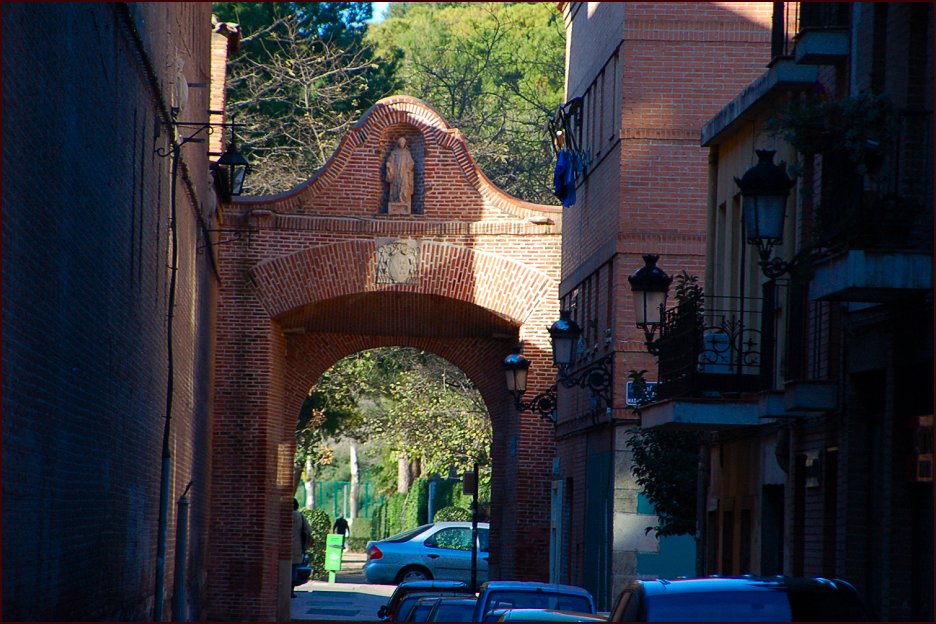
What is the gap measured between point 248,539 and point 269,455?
1479mm

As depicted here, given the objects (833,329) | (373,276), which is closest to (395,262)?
(373,276)

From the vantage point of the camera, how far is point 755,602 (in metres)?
8.34

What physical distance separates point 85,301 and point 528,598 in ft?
14.7

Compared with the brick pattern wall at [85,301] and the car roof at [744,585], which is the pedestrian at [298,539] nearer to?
the brick pattern wall at [85,301]

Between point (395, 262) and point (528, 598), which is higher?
point (395, 262)

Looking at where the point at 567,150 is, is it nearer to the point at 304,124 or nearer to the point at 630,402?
the point at 630,402

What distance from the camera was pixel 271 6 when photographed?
42125 mm

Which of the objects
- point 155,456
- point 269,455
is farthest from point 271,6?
point 155,456

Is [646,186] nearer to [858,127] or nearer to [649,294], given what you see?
[649,294]

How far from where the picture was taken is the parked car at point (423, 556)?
3519cm

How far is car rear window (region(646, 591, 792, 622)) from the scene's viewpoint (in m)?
8.27

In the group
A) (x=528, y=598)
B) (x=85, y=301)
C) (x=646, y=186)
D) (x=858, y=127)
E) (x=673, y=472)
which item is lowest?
(x=528, y=598)

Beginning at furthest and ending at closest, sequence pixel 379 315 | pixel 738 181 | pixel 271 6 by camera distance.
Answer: pixel 271 6, pixel 379 315, pixel 738 181

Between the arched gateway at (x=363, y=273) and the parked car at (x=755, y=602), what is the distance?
19971mm
